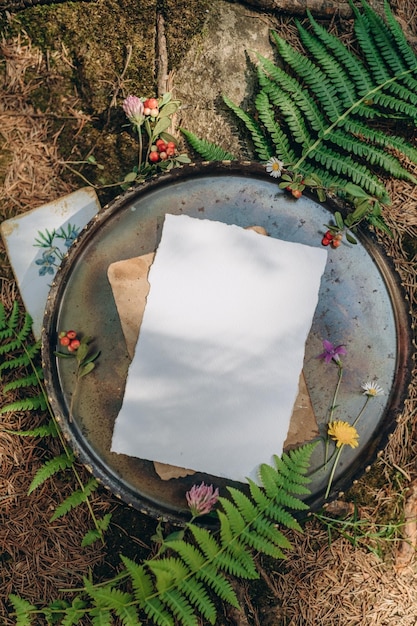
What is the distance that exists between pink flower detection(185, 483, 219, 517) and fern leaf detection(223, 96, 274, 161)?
1.66 metres

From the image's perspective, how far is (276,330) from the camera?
235 centimetres

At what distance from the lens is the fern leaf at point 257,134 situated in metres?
2.73

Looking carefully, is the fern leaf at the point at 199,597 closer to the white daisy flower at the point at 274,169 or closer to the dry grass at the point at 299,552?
the dry grass at the point at 299,552

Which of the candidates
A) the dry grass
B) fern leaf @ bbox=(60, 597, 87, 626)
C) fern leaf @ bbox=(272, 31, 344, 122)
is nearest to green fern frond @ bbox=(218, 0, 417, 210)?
fern leaf @ bbox=(272, 31, 344, 122)

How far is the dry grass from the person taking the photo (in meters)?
2.82

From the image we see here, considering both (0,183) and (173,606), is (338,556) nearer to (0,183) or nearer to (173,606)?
(173,606)

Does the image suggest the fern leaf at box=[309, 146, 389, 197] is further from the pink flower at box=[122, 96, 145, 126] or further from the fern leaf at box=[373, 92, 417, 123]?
the pink flower at box=[122, 96, 145, 126]

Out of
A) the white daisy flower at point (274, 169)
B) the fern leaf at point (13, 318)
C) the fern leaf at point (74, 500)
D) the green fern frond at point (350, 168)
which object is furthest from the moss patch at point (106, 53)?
the fern leaf at point (74, 500)

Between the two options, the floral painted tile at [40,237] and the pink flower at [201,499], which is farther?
the floral painted tile at [40,237]

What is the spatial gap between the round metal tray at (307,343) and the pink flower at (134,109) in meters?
0.42

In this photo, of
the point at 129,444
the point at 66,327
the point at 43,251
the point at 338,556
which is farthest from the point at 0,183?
the point at 338,556

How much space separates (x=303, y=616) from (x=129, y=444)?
143 cm

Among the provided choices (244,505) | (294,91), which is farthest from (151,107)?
(244,505)

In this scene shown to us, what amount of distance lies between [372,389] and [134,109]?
1.76 metres
